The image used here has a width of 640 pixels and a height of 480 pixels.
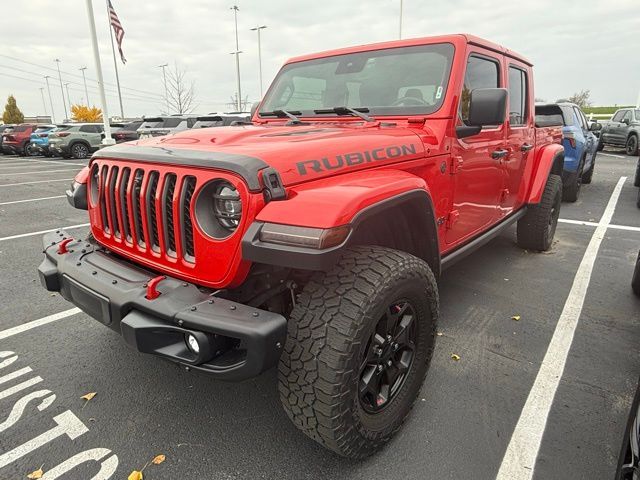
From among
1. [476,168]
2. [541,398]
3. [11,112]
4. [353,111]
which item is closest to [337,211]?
[353,111]

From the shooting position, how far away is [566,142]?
7.60 meters

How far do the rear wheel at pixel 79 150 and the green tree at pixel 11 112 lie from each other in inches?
1845

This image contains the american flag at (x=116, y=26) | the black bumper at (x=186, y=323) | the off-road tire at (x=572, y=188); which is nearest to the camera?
the black bumper at (x=186, y=323)

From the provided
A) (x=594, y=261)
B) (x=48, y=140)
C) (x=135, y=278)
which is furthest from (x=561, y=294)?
(x=48, y=140)

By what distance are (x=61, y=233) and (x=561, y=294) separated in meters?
4.07

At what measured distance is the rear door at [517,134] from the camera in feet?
12.8

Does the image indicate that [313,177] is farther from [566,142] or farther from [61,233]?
[566,142]

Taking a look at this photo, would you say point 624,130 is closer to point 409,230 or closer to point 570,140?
point 570,140

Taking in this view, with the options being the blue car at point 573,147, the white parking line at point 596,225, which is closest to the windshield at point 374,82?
the white parking line at point 596,225

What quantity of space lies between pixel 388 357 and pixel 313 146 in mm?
1093

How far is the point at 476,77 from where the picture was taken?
10.6 ft

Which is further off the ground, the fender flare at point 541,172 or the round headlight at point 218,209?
the round headlight at point 218,209

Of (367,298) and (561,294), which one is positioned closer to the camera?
(367,298)

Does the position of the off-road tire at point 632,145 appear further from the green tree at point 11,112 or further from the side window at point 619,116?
the green tree at point 11,112
